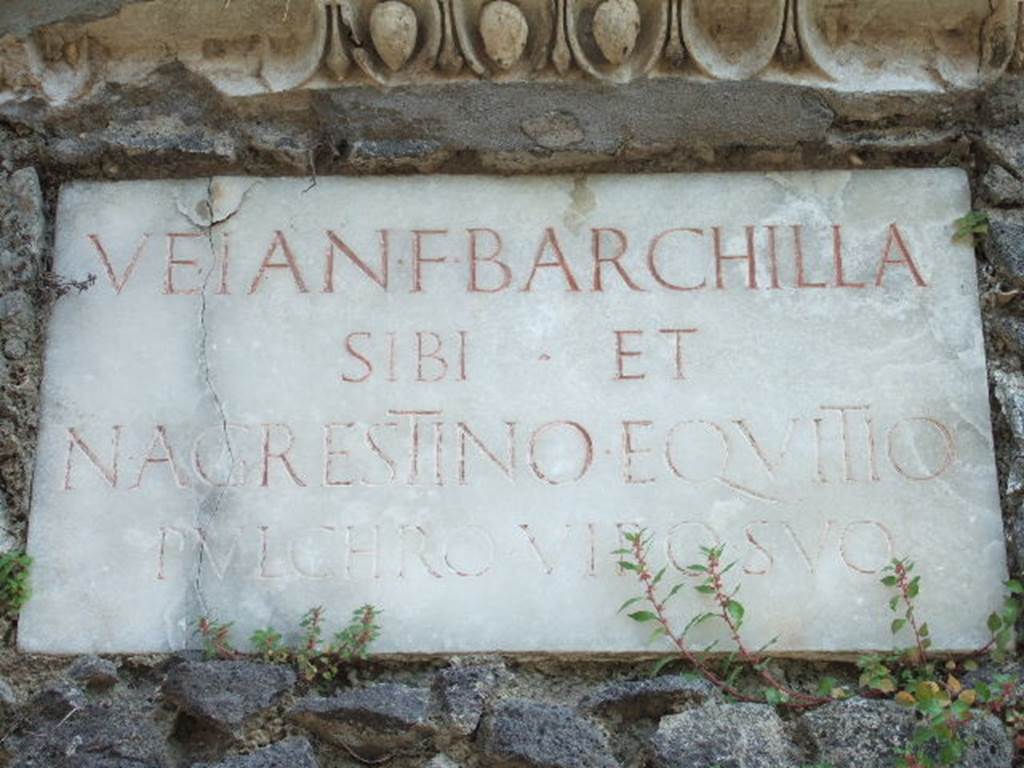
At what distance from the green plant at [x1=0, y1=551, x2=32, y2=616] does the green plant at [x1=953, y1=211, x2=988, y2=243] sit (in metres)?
2.21

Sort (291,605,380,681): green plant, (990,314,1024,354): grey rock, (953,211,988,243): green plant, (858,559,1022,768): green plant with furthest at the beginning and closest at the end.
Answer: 1. (953,211,988,243): green plant
2. (990,314,1024,354): grey rock
3. (291,605,380,681): green plant
4. (858,559,1022,768): green plant

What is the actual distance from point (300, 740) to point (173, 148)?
57.0 inches

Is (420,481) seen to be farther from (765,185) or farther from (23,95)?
(23,95)

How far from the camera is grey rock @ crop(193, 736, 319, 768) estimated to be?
342 centimetres

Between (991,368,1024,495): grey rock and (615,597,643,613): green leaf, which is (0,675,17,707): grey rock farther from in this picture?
(991,368,1024,495): grey rock

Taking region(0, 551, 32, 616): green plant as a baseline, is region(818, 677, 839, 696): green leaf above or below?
below

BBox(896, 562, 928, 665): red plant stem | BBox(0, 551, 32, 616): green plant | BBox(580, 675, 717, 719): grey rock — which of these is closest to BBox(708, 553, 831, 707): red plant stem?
BBox(580, 675, 717, 719): grey rock

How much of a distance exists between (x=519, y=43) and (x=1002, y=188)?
1.17 meters

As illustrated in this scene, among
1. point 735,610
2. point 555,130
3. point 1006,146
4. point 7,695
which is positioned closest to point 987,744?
point 735,610

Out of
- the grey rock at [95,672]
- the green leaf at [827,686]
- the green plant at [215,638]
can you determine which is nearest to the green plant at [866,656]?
the green leaf at [827,686]

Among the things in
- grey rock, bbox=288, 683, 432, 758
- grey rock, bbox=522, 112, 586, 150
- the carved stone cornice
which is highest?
the carved stone cornice

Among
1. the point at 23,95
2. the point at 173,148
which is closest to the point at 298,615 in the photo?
the point at 173,148

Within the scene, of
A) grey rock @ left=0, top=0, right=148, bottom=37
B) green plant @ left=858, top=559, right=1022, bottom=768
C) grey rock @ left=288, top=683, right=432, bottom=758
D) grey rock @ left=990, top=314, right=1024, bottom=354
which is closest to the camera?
green plant @ left=858, top=559, right=1022, bottom=768

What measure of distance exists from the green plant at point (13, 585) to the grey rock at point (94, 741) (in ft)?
0.90
